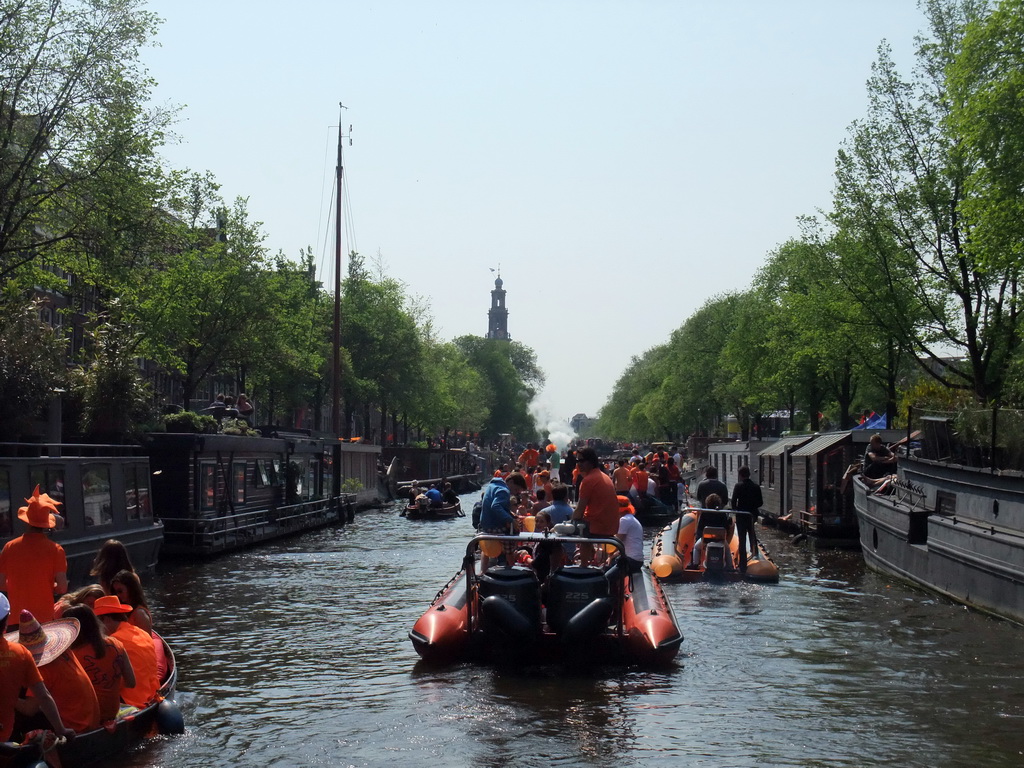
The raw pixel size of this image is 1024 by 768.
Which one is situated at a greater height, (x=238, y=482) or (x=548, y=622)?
(x=238, y=482)

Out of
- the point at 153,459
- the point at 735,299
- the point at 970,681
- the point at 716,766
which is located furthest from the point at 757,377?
the point at 716,766

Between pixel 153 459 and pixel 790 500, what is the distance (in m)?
18.8

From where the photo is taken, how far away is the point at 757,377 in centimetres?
6581

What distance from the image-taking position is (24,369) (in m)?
28.0

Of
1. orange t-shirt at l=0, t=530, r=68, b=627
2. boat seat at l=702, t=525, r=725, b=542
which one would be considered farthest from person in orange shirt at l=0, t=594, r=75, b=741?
boat seat at l=702, t=525, r=725, b=542

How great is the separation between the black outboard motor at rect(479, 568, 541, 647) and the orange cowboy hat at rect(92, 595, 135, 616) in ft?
14.2

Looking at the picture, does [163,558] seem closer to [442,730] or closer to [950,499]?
[950,499]

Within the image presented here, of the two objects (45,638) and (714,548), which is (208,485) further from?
(45,638)

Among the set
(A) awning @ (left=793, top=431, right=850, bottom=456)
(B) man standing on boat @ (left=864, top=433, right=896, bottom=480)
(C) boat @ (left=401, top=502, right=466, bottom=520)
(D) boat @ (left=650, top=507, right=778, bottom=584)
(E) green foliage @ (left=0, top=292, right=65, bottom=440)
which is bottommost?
(C) boat @ (left=401, top=502, right=466, bottom=520)

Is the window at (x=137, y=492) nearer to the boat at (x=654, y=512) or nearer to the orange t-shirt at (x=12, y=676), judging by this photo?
the orange t-shirt at (x=12, y=676)

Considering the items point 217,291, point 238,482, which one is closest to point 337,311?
point 217,291

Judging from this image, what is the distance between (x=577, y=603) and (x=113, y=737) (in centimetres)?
547

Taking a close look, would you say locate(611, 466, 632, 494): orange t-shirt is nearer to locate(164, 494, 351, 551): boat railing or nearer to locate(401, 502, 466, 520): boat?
locate(164, 494, 351, 551): boat railing

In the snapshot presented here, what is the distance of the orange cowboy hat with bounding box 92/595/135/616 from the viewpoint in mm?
10867
